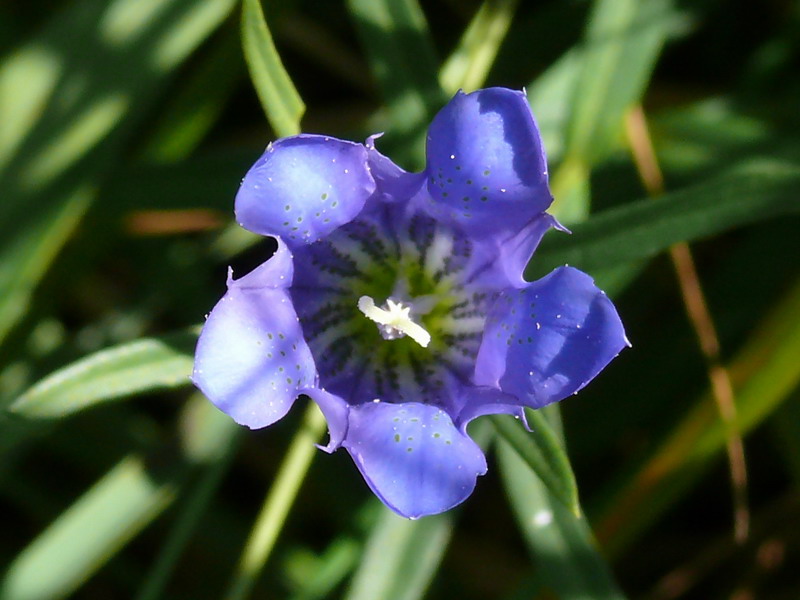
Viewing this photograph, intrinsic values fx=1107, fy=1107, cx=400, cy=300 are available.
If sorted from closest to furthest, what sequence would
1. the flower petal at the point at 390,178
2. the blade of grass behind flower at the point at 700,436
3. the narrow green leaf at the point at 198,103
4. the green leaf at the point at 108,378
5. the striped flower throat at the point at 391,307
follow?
the flower petal at the point at 390,178 → the green leaf at the point at 108,378 → the striped flower throat at the point at 391,307 → the blade of grass behind flower at the point at 700,436 → the narrow green leaf at the point at 198,103

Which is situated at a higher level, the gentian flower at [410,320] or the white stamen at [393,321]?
the gentian flower at [410,320]

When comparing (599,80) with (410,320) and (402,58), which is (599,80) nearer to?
(402,58)

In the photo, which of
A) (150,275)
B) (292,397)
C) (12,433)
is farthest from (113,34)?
(292,397)

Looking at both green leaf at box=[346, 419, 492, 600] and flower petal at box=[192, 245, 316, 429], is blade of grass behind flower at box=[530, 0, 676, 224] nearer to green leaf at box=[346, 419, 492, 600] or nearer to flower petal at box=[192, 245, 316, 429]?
green leaf at box=[346, 419, 492, 600]

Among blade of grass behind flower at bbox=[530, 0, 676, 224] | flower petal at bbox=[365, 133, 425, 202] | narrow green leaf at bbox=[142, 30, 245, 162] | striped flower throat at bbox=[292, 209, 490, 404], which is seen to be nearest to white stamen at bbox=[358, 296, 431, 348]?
striped flower throat at bbox=[292, 209, 490, 404]

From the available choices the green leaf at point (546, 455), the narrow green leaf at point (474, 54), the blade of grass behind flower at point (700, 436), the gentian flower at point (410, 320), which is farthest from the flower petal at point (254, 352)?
the blade of grass behind flower at point (700, 436)

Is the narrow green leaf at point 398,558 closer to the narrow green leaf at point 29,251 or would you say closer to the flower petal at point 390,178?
the flower petal at point 390,178

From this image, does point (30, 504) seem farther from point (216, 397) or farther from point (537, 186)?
point (537, 186)
